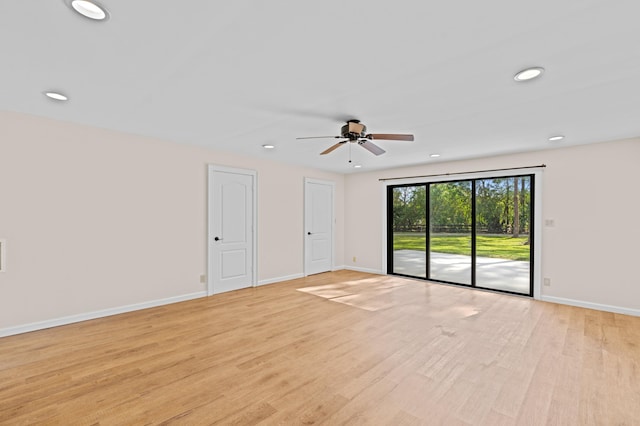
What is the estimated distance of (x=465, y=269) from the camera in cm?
552

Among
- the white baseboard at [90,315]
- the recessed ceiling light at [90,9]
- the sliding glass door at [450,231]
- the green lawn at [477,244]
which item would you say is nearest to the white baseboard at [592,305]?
the green lawn at [477,244]

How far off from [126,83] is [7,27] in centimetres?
75

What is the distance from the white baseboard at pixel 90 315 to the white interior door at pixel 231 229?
494 millimetres

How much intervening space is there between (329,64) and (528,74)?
1467 millimetres

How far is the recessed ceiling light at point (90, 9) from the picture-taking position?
1487 mm

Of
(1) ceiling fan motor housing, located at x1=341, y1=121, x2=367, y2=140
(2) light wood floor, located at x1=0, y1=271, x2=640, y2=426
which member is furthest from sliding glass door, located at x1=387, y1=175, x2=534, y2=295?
(1) ceiling fan motor housing, located at x1=341, y1=121, x2=367, y2=140

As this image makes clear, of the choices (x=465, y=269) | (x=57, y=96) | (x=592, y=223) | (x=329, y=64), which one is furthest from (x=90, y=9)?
(x=465, y=269)

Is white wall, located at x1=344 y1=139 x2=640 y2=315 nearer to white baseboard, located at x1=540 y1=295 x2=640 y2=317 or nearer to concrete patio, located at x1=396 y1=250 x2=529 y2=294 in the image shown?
white baseboard, located at x1=540 y1=295 x2=640 y2=317

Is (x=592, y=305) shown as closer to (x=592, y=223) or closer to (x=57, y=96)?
(x=592, y=223)

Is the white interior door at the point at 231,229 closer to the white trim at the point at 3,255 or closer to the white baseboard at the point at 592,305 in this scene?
the white trim at the point at 3,255

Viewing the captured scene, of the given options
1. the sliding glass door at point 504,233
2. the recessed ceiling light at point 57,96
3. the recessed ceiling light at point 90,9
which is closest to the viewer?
the recessed ceiling light at point 90,9

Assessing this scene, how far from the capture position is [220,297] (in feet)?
15.2

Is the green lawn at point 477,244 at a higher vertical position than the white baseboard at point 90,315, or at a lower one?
higher

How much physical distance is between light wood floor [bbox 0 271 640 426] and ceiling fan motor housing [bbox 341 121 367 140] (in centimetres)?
215
